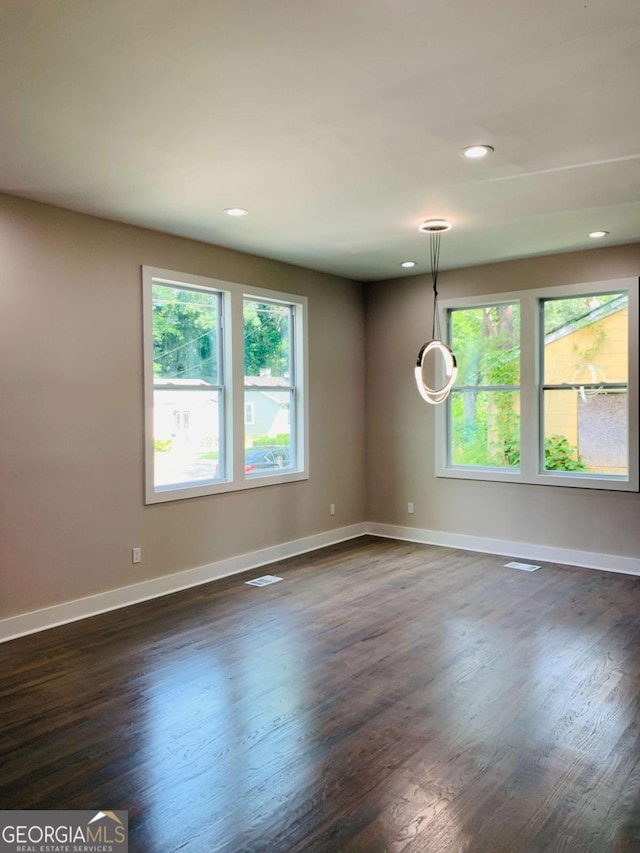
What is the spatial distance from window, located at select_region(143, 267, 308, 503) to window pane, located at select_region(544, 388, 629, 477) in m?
2.34

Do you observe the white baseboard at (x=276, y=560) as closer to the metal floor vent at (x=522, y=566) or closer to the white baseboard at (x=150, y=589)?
the white baseboard at (x=150, y=589)

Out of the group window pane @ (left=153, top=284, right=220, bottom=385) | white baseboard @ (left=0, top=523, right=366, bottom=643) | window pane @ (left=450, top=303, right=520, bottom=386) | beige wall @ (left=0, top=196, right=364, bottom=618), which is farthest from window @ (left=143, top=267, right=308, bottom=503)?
window pane @ (left=450, top=303, right=520, bottom=386)

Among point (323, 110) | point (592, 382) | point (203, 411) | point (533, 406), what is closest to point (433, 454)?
point (533, 406)

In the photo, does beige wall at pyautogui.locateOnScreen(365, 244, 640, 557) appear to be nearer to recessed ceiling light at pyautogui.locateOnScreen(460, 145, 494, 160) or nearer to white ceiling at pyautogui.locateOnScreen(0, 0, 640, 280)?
white ceiling at pyautogui.locateOnScreen(0, 0, 640, 280)

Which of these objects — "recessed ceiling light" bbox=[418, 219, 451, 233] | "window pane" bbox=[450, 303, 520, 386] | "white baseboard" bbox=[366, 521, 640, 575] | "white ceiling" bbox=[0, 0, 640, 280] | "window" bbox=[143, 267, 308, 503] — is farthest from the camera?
"window pane" bbox=[450, 303, 520, 386]

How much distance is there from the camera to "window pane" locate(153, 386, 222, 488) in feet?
16.0

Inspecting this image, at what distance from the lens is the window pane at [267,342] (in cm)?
565

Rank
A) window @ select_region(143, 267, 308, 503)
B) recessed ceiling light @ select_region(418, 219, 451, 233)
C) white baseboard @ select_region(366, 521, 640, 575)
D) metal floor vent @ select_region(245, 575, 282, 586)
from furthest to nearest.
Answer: white baseboard @ select_region(366, 521, 640, 575), metal floor vent @ select_region(245, 575, 282, 586), window @ select_region(143, 267, 308, 503), recessed ceiling light @ select_region(418, 219, 451, 233)

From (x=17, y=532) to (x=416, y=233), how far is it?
3.55 metres

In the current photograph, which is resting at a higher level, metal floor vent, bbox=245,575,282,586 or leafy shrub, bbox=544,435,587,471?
leafy shrub, bbox=544,435,587,471

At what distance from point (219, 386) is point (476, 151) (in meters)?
2.88

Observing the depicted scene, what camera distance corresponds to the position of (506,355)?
6012 millimetres

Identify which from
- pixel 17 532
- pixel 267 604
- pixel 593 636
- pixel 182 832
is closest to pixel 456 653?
pixel 593 636

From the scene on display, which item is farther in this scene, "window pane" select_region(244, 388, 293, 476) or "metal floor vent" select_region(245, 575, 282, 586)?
"window pane" select_region(244, 388, 293, 476)
